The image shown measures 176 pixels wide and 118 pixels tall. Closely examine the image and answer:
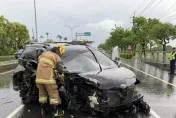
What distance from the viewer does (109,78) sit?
6777mm

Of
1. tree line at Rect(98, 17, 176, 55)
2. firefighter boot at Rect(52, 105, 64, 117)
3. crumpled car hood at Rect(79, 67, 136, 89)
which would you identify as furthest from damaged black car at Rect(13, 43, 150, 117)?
tree line at Rect(98, 17, 176, 55)

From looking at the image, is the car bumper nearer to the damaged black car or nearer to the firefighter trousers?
the damaged black car

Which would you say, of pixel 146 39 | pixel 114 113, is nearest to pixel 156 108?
pixel 114 113

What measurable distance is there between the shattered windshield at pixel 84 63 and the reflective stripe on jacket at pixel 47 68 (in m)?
0.75

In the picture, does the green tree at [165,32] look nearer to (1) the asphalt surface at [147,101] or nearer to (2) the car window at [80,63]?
(1) the asphalt surface at [147,101]

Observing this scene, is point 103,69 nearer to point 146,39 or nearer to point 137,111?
point 137,111

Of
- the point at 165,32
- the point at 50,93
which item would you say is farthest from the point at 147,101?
the point at 165,32

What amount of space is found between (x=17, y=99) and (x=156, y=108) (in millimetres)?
4440

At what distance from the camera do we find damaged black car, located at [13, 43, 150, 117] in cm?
660

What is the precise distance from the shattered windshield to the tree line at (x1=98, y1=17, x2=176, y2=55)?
90.6 ft

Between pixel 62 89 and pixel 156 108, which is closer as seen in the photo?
pixel 62 89

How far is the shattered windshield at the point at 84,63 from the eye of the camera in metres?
7.66

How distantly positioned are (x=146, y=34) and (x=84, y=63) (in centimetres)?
4095

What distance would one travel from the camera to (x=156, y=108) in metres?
7.91
